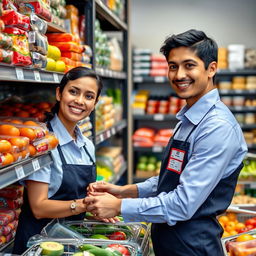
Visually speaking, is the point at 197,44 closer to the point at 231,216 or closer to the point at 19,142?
the point at 19,142

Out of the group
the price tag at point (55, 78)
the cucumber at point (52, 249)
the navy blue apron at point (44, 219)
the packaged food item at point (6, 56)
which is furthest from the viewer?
the price tag at point (55, 78)

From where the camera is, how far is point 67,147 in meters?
2.19

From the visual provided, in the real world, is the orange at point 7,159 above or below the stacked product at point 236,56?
below

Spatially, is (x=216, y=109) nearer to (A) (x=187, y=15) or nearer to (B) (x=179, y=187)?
(B) (x=179, y=187)

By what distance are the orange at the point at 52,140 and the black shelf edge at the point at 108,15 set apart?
170 centimetres

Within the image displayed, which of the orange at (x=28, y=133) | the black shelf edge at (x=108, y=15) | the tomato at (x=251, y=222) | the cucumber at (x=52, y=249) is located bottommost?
the tomato at (x=251, y=222)

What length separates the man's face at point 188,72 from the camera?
70.4 inches

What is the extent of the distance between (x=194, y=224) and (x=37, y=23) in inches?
50.4

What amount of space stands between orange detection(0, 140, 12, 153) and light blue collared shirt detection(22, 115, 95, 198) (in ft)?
1.07

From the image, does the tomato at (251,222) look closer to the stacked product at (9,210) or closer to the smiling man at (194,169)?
the smiling man at (194,169)

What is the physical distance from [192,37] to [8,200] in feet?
4.68

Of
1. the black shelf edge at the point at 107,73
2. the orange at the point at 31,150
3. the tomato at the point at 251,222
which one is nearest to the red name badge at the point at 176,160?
the orange at the point at 31,150

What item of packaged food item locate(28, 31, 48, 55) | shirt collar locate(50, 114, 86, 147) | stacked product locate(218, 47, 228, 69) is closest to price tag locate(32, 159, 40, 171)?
shirt collar locate(50, 114, 86, 147)

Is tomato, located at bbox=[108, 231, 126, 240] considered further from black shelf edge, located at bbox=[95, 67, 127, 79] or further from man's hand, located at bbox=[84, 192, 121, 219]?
black shelf edge, located at bbox=[95, 67, 127, 79]
